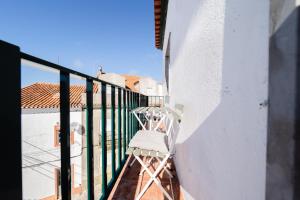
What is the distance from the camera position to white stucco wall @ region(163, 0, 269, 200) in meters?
0.56

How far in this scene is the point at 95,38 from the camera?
48.5 ft

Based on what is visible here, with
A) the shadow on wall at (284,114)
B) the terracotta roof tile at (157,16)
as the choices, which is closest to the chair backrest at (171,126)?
the shadow on wall at (284,114)

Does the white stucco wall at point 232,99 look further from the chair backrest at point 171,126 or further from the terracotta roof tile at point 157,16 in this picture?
the terracotta roof tile at point 157,16

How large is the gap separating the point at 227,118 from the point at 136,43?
50.5 ft

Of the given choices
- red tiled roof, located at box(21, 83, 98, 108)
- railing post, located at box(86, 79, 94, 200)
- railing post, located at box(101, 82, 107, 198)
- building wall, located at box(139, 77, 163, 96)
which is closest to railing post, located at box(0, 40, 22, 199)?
red tiled roof, located at box(21, 83, 98, 108)

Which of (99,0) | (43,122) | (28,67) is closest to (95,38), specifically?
(99,0)

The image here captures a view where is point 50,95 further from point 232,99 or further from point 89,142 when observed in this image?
point 232,99

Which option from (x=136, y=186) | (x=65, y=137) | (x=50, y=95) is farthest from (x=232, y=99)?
(x=50, y=95)

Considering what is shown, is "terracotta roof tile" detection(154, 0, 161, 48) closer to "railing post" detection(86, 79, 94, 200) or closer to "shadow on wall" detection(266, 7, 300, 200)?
"railing post" detection(86, 79, 94, 200)

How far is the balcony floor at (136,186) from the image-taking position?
5.98 feet

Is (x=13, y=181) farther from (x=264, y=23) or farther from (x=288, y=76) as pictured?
(x=264, y=23)

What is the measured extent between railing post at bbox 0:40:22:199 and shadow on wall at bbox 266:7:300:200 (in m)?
0.69

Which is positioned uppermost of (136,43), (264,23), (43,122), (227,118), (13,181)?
(136,43)

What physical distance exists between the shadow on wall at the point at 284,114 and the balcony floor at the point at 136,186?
160cm
